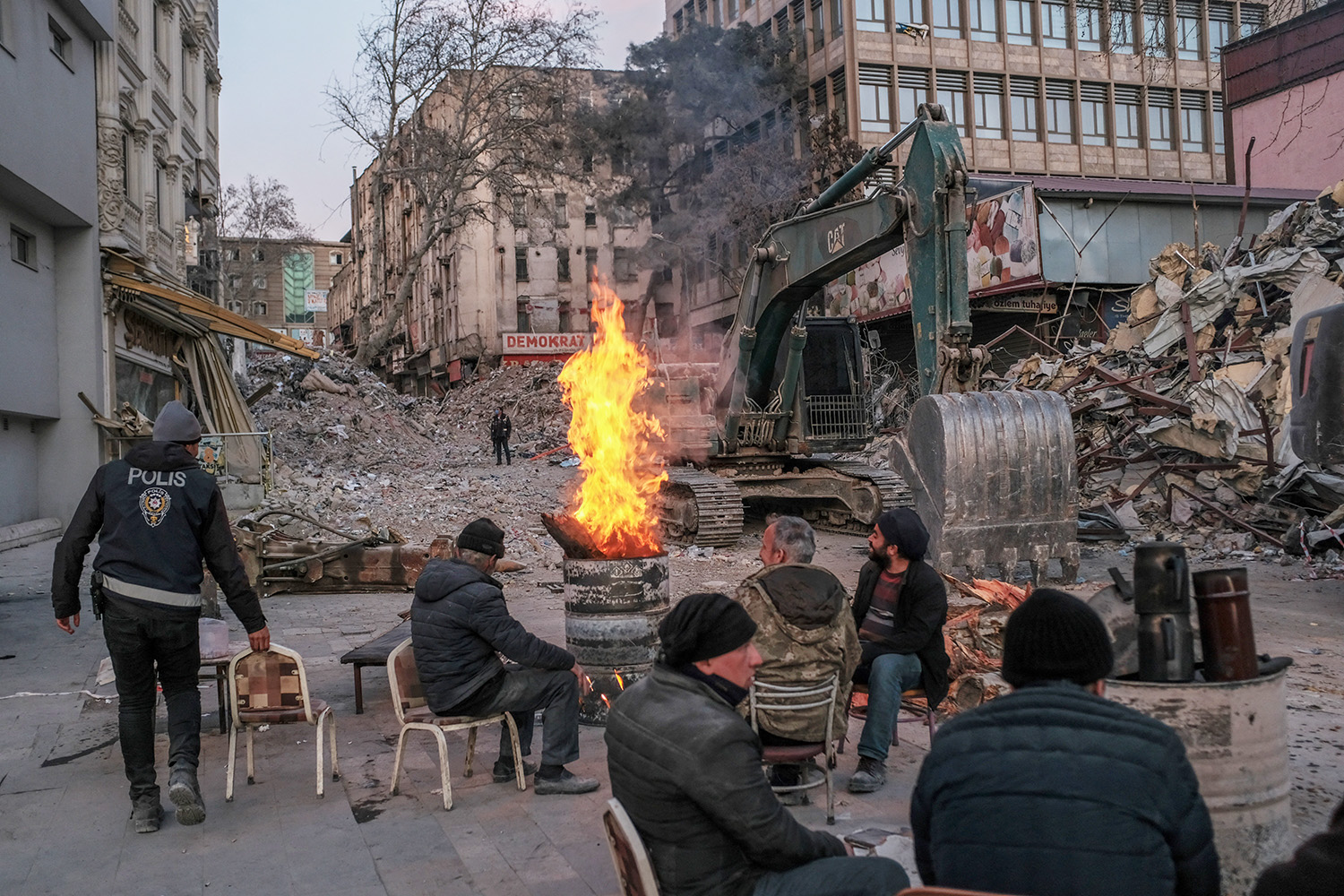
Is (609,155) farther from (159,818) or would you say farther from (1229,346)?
(159,818)

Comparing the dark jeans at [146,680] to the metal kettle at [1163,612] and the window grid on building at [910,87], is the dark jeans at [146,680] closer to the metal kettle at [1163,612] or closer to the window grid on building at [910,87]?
the metal kettle at [1163,612]

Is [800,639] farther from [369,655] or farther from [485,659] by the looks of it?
[369,655]

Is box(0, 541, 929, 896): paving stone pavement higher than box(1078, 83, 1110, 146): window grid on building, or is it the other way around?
box(1078, 83, 1110, 146): window grid on building

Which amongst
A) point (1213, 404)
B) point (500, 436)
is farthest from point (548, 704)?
point (500, 436)

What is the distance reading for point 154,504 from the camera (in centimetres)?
491

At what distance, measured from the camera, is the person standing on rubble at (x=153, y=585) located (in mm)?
4832

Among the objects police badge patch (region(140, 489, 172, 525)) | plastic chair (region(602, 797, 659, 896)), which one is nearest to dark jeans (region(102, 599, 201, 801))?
police badge patch (region(140, 489, 172, 525))

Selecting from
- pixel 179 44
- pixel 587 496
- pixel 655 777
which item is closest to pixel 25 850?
pixel 655 777

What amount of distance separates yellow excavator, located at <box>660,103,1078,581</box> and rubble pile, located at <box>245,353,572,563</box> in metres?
3.05

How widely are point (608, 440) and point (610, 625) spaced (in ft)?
9.19

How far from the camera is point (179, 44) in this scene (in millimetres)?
25062

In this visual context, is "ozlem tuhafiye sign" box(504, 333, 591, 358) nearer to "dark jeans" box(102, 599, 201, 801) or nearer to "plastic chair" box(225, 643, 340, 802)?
"plastic chair" box(225, 643, 340, 802)

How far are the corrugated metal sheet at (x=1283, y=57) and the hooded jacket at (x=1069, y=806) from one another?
2568 cm

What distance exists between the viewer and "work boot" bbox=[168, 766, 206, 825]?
485cm
